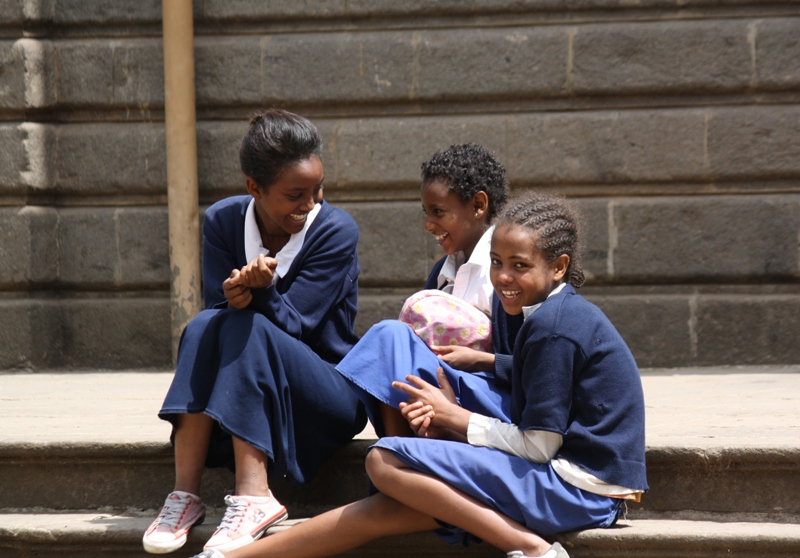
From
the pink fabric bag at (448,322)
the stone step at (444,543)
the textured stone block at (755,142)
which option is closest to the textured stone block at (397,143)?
the textured stone block at (755,142)

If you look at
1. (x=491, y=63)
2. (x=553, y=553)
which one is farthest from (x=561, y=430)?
(x=491, y=63)

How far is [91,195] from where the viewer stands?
5.39 m

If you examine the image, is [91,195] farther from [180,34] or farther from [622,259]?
[622,259]

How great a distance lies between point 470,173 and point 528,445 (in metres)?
0.96

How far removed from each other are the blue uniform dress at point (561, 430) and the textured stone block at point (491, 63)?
9.77 ft

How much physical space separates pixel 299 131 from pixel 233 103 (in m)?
2.64

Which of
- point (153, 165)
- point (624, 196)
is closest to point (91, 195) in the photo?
point (153, 165)

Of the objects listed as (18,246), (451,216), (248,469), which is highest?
(451,216)

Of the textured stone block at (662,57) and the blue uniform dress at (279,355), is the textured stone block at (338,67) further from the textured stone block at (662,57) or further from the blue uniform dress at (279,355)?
the blue uniform dress at (279,355)

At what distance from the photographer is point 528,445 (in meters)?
2.35

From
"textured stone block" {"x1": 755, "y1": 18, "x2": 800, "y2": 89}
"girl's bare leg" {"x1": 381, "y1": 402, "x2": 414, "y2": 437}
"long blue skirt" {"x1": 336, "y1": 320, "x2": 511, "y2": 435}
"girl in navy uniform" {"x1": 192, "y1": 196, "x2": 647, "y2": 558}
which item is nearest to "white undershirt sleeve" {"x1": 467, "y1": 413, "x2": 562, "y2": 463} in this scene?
"girl in navy uniform" {"x1": 192, "y1": 196, "x2": 647, "y2": 558}

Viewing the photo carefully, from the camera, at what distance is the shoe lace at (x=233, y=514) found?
2449 mm

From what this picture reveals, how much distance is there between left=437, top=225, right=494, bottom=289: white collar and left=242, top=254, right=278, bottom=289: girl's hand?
0.61m

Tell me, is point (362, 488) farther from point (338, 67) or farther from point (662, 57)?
point (662, 57)
